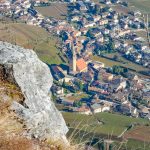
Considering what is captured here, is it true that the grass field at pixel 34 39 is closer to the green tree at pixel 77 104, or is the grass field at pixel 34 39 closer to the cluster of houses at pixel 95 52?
the cluster of houses at pixel 95 52

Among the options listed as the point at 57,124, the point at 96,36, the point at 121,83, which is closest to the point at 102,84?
the point at 121,83

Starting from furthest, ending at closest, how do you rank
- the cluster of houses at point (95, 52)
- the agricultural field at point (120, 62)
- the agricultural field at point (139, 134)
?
the agricultural field at point (120, 62) < the cluster of houses at point (95, 52) < the agricultural field at point (139, 134)

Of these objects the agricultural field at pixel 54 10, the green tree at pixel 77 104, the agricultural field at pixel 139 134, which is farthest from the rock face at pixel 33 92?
the agricultural field at pixel 54 10

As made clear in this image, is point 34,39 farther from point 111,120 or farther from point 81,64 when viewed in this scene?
point 111,120

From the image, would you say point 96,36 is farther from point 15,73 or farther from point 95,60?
point 15,73

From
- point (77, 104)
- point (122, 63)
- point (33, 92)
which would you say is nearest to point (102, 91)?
point (77, 104)

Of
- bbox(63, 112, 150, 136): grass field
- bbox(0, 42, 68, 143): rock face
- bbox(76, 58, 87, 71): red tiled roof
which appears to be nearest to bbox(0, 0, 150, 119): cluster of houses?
bbox(76, 58, 87, 71): red tiled roof

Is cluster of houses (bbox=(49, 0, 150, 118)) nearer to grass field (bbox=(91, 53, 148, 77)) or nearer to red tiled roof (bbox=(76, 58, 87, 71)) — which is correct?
red tiled roof (bbox=(76, 58, 87, 71))

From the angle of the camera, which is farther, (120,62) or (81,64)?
(81,64)
